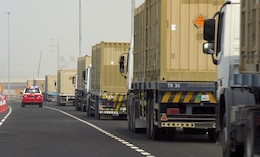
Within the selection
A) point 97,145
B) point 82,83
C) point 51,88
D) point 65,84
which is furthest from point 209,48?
point 51,88

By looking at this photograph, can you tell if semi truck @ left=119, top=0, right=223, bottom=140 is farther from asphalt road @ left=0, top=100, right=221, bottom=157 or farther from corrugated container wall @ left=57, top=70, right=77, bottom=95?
corrugated container wall @ left=57, top=70, right=77, bottom=95

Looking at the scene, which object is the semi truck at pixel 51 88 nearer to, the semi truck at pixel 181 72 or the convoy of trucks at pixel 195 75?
the convoy of trucks at pixel 195 75

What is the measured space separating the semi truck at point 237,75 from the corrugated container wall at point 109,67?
2070 centimetres

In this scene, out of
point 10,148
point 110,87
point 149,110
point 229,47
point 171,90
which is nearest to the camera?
point 229,47

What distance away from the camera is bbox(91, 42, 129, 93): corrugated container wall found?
37.1 metres

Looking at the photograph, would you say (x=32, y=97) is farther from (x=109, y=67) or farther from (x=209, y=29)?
(x=209, y=29)

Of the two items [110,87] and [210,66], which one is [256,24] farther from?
[110,87]

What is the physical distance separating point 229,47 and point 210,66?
21.0 ft

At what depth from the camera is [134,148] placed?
19.3 metres

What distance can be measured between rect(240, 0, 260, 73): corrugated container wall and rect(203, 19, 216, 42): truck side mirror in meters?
3.13

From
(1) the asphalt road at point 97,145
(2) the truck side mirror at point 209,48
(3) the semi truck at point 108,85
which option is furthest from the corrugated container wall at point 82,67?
(2) the truck side mirror at point 209,48

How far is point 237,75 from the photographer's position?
12.5 metres

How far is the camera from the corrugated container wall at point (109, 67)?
37.1 metres

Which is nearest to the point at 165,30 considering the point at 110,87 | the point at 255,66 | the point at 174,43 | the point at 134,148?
the point at 174,43
